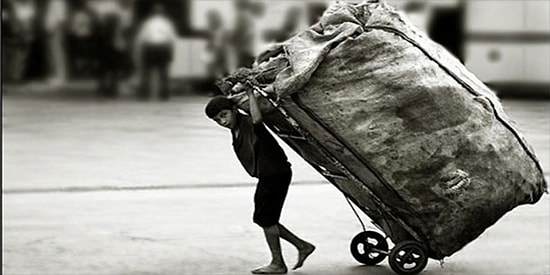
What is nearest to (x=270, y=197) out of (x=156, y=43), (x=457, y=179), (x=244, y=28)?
(x=457, y=179)

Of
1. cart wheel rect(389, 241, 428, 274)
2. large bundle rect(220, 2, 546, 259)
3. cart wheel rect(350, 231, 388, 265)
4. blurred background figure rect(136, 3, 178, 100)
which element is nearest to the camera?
large bundle rect(220, 2, 546, 259)

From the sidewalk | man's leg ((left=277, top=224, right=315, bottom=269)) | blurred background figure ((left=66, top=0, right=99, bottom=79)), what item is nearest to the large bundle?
man's leg ((left=277, top=224, right=315, bottom=269))

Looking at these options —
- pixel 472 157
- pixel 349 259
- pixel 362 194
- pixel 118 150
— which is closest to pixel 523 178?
pixel 472 157

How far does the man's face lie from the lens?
6105 mm

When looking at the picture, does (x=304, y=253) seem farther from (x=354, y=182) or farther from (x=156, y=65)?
(x=156, y=65)

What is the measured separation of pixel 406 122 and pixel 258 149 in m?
0.84

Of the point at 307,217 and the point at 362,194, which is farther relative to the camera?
the point at 307,217

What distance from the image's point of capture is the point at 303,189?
962 cm

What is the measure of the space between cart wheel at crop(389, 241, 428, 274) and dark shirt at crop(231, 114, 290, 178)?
29.5 inches

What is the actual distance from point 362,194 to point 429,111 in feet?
2.34

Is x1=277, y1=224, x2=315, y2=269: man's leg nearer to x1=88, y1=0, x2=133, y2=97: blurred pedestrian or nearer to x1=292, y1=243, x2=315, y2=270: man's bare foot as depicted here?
x1=292, y1=243, x2=315, y2=270: man's bare foot

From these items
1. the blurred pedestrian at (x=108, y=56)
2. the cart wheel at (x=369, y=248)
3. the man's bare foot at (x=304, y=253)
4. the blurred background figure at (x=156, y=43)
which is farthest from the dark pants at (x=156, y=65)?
the man's bare foot at (x=304, y=253)

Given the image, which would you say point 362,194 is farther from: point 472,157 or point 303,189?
point 303,189

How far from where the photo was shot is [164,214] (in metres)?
8.36
